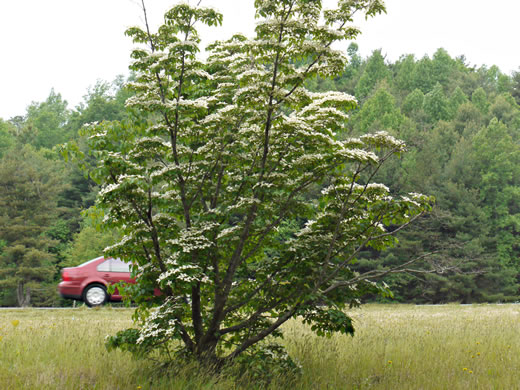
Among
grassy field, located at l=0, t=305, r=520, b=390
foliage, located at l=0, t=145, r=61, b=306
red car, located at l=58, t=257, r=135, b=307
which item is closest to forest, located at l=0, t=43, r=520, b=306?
foliage, located at l=0, t=145, r=61, b=306

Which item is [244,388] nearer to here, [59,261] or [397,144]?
[397,144]

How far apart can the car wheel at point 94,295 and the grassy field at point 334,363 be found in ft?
26.2

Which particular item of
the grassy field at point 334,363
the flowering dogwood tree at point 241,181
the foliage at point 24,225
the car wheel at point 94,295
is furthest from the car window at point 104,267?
the foliage at point 24,225

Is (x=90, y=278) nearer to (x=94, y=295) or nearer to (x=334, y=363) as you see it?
(x=94, y=295)

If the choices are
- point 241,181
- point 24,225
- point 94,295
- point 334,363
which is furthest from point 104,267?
point 24,225

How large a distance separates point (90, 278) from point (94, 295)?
607 mm

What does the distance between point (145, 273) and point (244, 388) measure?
5.66 ft

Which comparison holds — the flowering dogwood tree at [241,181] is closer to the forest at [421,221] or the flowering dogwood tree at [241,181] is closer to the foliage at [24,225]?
the forest at [421,221]

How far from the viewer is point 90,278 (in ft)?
55.2

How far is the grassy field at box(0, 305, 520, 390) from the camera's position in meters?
5.53

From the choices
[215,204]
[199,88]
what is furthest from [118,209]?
[199,88]

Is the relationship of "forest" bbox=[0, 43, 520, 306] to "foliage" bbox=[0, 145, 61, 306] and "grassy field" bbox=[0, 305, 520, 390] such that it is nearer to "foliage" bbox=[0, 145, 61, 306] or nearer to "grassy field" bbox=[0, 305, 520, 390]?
"foliage" bbox=[0, 145, 61, 306]

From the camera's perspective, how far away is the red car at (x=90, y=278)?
661 inches

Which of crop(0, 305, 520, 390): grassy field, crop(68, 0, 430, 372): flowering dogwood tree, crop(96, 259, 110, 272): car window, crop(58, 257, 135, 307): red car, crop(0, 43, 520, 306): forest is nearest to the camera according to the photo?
crop(0, 305, 520, 390): grassy field
